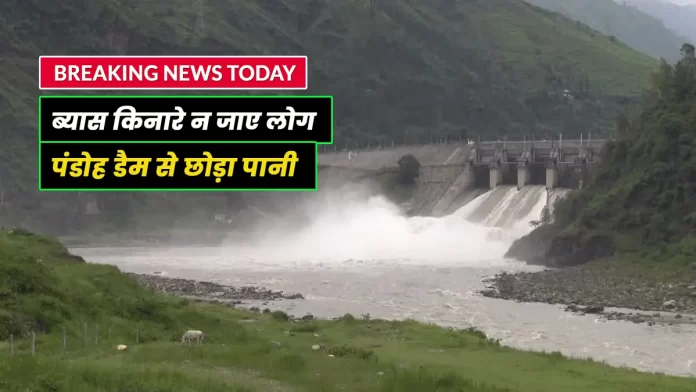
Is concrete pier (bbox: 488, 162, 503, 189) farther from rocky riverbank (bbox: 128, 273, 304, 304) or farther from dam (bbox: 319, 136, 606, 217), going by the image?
rocky riverbank (bbox: 128, 273, 304, 304)

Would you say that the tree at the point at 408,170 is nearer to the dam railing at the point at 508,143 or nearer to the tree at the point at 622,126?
the dam railing at the point at 508,143

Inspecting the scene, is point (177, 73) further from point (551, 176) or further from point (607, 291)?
point (551, 176)

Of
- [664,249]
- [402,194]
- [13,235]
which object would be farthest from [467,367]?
[402,194]

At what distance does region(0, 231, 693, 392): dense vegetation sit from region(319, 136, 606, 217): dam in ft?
190

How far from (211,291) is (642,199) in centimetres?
3577

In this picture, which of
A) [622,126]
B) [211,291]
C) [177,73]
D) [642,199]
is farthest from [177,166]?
[622,126]

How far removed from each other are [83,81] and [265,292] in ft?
91.5

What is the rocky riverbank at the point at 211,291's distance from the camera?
55.8 metres

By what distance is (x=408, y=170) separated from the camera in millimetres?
115062

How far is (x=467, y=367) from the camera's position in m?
28.2

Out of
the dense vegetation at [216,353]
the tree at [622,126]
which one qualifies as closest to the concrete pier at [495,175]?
the tree at [622,126]

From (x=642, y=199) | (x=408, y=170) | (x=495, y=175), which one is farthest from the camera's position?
(x=408, y=170)

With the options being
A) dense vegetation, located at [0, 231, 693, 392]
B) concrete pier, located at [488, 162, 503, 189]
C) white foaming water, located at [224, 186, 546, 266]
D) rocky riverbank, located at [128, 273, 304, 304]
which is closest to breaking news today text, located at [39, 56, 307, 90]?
dense vegetation, located at [0, 231, 693, 392]

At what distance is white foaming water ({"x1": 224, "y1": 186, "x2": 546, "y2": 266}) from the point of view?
8538 centimetres
